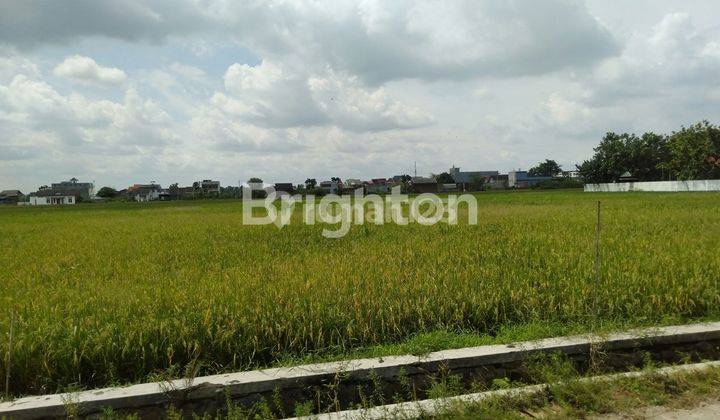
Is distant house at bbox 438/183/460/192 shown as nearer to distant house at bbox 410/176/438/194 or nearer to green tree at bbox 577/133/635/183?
distant house at bbox 410/176/438/194

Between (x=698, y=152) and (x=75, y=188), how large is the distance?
113m

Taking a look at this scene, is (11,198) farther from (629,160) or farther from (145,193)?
(629,160)

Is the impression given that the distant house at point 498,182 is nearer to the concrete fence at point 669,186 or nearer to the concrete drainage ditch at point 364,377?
the concrete fence at point 669,186

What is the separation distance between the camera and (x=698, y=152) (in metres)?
50.7

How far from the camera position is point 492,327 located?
163 inches

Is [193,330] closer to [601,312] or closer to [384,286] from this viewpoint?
[384,286]

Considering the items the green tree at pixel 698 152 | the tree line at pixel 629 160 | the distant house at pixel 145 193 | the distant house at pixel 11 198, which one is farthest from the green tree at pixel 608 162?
the distant house at pixel 11 198

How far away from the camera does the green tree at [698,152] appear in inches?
1973

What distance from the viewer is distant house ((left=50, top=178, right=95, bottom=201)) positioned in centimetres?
9156

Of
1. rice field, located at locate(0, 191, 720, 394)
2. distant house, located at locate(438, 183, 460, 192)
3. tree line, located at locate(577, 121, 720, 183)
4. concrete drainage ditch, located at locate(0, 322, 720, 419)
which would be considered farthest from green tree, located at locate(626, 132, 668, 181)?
concrete drainage ditch, located at locate(0, 322, 720, 419)

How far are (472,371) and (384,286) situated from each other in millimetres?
1744

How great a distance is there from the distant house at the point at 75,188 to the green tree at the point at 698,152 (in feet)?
323

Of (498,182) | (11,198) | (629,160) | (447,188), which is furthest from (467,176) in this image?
(11,198)

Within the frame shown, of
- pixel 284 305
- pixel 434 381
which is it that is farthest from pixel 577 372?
pixel 284 305
